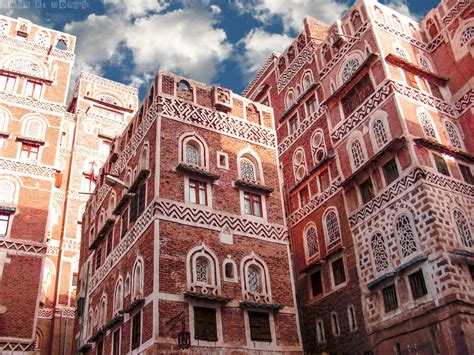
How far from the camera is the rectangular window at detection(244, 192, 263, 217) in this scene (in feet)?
73.3

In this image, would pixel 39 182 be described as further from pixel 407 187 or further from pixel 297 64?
pixel 407 187

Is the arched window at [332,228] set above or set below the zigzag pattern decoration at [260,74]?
below

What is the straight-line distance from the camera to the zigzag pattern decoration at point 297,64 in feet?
103

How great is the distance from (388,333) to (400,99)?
9.60 metres

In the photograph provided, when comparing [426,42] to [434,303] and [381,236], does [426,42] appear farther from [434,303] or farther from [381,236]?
[434,303]

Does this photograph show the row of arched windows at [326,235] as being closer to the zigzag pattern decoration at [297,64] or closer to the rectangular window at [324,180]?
the rectangular window at [324,180]

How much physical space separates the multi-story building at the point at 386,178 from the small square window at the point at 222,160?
18.5 feet

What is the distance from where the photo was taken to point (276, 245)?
22062mm

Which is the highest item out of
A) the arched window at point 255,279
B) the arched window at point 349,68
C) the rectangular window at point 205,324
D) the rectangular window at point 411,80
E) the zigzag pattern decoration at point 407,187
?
the arched window at point 349,68

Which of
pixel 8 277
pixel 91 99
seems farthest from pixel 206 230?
pixel 91 99

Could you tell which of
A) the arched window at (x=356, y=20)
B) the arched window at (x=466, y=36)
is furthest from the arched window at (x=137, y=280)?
the arched window at (x=466, y=36)

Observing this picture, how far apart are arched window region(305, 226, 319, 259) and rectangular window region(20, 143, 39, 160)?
16.7 meters

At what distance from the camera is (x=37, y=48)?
119 feet

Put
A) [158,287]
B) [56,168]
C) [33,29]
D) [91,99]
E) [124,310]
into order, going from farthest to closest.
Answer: [91,99]
[33,29]
[56,168]
[124,310]
[158,287]
